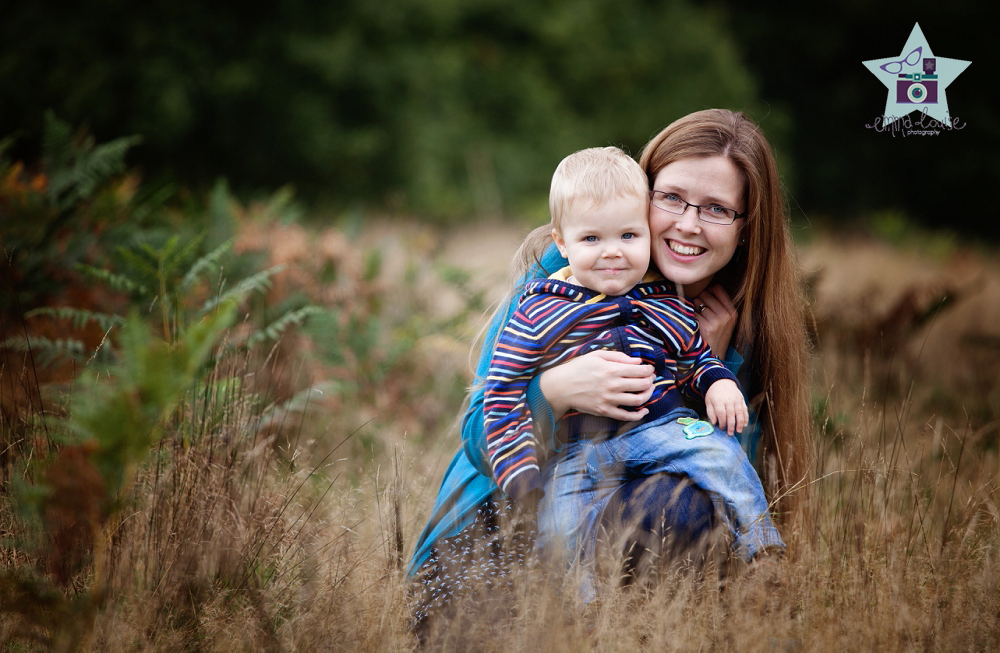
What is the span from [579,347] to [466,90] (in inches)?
600

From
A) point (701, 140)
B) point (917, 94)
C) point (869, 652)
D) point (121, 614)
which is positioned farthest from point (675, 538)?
point (917, 94)

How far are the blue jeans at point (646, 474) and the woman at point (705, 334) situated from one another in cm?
4

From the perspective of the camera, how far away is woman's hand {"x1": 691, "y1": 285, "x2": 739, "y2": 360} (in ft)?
7.91

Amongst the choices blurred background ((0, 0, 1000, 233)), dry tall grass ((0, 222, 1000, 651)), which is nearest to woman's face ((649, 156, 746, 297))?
dry tall grass ((0, 222, 1000, 651))

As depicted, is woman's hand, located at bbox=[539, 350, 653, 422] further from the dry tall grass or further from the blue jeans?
the dry tall grass

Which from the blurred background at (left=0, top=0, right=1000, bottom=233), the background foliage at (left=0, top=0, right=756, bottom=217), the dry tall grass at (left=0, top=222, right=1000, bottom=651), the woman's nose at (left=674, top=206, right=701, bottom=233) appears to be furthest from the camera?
the blurred background at (left=0, top=0, right=1000, bottom=233)

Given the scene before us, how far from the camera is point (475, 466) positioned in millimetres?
2250

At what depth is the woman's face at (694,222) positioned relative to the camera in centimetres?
229

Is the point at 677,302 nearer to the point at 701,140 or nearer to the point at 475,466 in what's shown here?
the point at 701,140

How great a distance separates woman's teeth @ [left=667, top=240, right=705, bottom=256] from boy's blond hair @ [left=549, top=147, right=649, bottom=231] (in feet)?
0.64

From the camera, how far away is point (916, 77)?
2896 millimetres

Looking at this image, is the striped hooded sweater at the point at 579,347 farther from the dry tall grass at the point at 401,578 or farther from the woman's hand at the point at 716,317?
the dry tall grass at the point at 401,578

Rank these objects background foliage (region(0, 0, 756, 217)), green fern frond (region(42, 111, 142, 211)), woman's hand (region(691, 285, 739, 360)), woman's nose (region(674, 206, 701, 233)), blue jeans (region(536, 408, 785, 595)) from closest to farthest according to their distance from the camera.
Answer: blue jeans (region(536, 408, 785, 595)) < woman's nose (region(674, 206, 701, 233)) < woman's hand (region(691, 285, 739, 360)) < green fern frond (region(42, 111, 142, 211)) < background foliage (region(0, 0, 756, 217))

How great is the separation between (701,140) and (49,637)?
229 cm
